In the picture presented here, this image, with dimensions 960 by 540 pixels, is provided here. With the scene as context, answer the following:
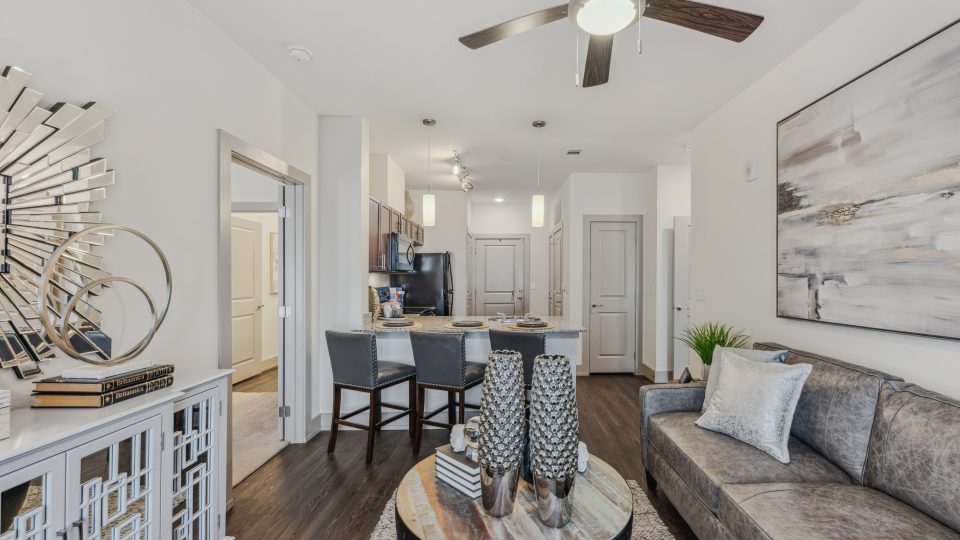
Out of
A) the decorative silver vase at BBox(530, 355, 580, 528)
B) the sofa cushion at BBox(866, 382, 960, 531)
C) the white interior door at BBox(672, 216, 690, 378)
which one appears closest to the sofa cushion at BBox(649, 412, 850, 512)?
the sofa cushion at BBox(866, 382, 960, 531)

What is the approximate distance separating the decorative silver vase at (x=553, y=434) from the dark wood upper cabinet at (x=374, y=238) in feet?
9.12

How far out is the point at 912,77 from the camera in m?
1.79

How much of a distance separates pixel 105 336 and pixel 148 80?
1.10 meters

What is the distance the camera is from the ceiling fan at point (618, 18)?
1563 mm

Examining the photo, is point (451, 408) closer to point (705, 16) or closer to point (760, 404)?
point (760, 404)

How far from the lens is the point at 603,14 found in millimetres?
1587

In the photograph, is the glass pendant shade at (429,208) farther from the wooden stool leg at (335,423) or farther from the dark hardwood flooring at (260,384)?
the dark hardwood flooring at (260,384)

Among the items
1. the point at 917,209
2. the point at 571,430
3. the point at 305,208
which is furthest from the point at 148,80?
the point at 917,209

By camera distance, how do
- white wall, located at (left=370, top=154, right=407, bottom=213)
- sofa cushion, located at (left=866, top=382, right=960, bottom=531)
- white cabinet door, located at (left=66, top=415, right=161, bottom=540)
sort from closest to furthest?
white cabinet door, located at (left=66, top=415, right=161, bottom=540) → sofa cushion, located at (left=866, top=382, right=960, bottom=531) → white wall, located at (left=370, top=154, right=407, bottom=213)

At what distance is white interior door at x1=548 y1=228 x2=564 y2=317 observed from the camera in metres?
6.28

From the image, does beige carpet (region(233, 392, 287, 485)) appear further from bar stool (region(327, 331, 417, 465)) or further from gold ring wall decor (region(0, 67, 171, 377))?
gold ring wall decor (region(0, 67, 171, 377))

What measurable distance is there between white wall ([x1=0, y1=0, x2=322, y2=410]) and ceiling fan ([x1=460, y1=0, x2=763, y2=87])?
1382 mm

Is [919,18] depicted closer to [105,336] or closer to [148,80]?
[148,80]

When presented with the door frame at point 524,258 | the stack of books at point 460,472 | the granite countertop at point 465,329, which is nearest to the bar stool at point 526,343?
the granite countertop at point 465,329
